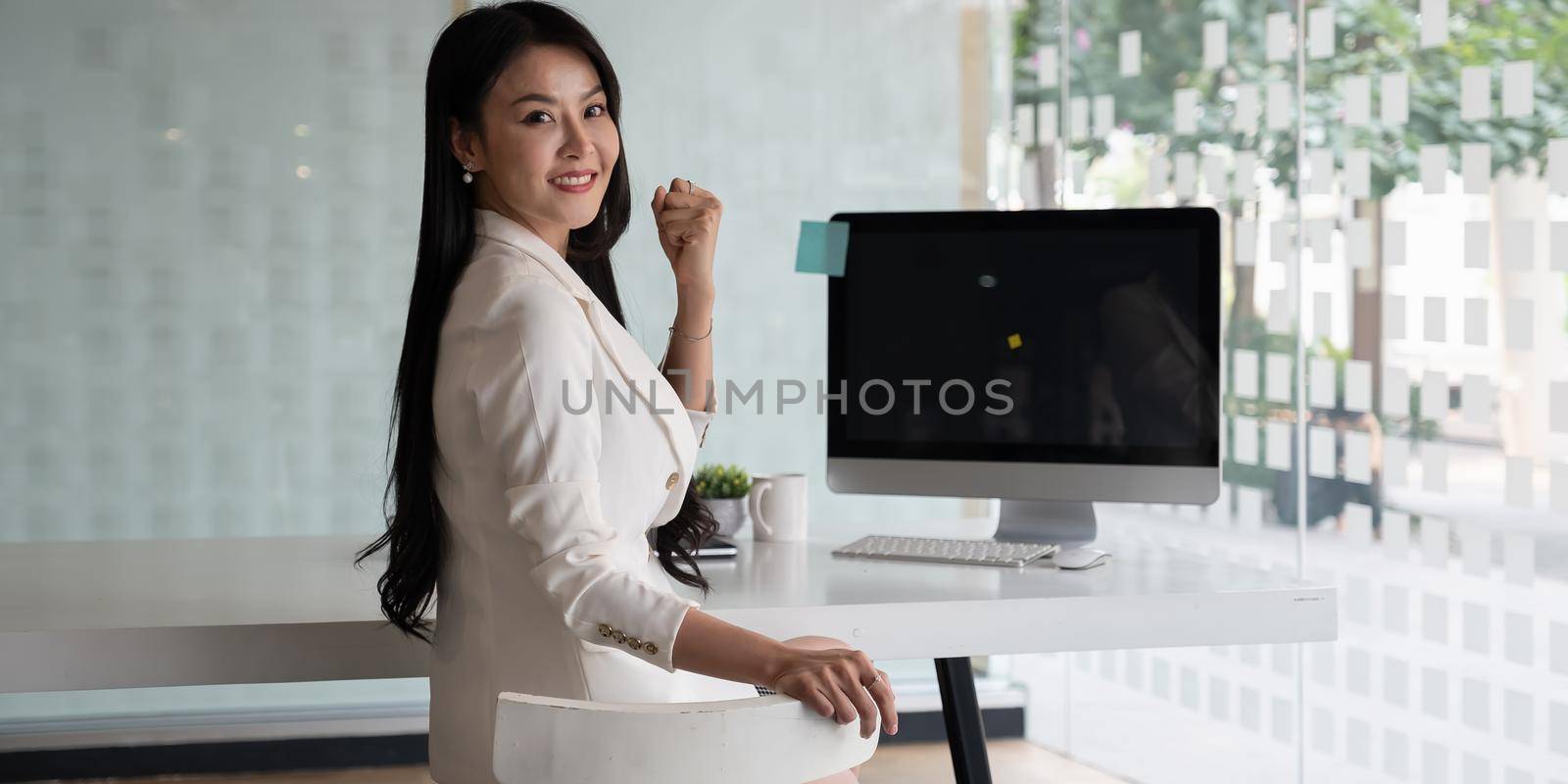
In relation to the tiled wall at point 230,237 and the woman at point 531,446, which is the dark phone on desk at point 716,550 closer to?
the woman at point 531,446

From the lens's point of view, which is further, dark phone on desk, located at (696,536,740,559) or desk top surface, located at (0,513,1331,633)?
dark phone on desk, located at (696,536,740,559)

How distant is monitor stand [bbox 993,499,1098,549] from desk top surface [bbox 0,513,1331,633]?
2.1 inches

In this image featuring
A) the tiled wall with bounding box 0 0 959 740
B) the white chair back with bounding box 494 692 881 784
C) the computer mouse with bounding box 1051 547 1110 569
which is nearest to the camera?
the white chair back with bounding box 494 692 881 784

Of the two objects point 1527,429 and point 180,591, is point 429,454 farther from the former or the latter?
point 1527,429

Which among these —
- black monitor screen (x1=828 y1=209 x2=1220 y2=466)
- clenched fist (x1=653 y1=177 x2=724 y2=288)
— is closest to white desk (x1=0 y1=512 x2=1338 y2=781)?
black monitor screen (x1=828 y1=209 x2=1220 y2=466)

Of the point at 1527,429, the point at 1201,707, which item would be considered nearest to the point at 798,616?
the point at 1527,429

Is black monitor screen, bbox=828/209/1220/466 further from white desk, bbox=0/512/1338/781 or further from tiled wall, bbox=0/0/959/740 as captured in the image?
tiled wall, bbox=0/0/959/740

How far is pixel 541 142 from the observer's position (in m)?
1.54

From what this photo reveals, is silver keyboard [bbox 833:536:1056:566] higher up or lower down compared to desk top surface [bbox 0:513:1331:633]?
higher up

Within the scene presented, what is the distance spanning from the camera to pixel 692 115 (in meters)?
3.59

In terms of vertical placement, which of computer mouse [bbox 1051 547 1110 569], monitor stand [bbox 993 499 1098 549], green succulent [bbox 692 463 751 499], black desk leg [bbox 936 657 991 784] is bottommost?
black desk leg [bbox 936 657 991 784]

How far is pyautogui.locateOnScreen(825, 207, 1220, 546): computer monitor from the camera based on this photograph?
7.01ft

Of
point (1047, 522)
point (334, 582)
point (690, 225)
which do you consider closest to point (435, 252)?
point (690, 225)

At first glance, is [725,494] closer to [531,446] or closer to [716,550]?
[716,550]
